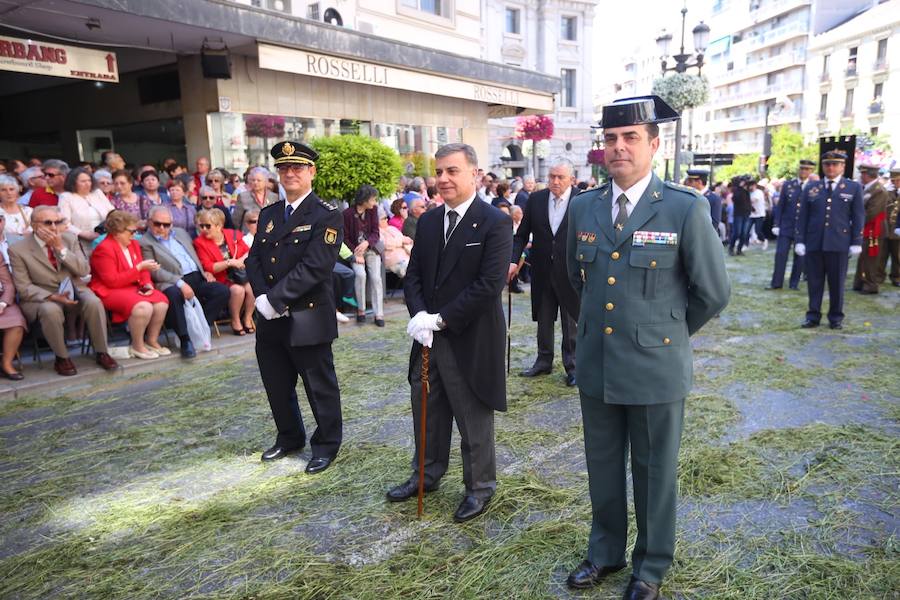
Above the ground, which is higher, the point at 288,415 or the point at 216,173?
the point at 216,173

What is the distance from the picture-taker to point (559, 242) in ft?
19.8

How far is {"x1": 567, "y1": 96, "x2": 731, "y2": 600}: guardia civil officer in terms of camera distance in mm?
2738

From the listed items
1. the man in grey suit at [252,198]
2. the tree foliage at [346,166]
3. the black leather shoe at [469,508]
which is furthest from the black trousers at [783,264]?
the black leather shoe at [469,508]

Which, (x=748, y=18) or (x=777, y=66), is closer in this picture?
(x=777, y=66)

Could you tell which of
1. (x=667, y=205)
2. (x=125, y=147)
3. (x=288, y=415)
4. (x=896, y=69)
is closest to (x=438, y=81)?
(x=125, y=147)

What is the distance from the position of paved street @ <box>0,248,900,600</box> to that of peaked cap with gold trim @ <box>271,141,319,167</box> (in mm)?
2132

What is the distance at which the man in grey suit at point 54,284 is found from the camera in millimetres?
6402

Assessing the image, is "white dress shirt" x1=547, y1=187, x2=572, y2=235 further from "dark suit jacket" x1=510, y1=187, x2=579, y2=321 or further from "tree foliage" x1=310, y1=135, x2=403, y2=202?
"tree foliage" x1=310, y1=135, x2=403, y2=202

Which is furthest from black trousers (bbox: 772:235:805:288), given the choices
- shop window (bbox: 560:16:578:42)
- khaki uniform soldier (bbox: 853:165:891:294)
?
shop window (bbox: 560:16:578:42)

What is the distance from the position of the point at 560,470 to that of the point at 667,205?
7.27 feet

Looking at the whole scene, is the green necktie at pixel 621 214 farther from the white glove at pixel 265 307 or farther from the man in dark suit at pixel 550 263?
the man in dark suit at pixel 550 263

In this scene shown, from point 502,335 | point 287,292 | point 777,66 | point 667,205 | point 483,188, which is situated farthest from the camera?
point 777,66

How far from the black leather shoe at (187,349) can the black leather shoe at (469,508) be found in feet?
15.0

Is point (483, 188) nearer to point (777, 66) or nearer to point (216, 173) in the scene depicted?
point (216, 173)
